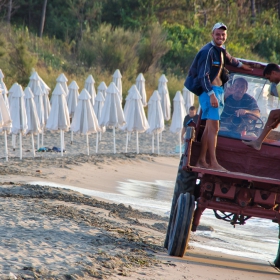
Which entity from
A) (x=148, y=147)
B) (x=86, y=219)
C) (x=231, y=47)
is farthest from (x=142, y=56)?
(x=86, y=219)

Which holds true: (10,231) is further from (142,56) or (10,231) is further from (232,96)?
(142,56)

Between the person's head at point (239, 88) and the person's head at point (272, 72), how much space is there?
0.43m

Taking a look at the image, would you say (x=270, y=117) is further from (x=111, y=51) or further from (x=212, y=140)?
(x=111, y=51)

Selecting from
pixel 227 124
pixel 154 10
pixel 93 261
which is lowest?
pixel 93 261

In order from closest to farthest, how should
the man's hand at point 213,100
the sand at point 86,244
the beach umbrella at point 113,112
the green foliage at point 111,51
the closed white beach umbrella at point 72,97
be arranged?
the sand at point 86,244 → the man's hand at point 213,100 → the beach umbrella at point 113,112 → the closed white beach umbrella at point 72,97 → the green foliage at point 111,51

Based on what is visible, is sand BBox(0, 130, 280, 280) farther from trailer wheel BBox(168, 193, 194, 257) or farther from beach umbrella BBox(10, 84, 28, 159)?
beach umbrella BBox(10, 84, 28, 159)

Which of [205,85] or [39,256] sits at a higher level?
[205,85]

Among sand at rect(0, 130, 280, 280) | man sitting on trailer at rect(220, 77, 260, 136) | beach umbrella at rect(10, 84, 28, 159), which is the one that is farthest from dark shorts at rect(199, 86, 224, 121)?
beach umbrella at rect(10, 84, 28, 159)

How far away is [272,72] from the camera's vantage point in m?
8.22

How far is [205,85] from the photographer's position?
7.80 metres

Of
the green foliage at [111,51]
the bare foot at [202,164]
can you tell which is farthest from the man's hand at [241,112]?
the green foliage at [111,51]

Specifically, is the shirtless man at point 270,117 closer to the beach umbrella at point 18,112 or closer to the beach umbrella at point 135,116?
the beach umbrella at point 18,112

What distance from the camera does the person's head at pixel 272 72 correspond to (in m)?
8.20

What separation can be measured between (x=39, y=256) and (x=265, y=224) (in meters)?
7.05
